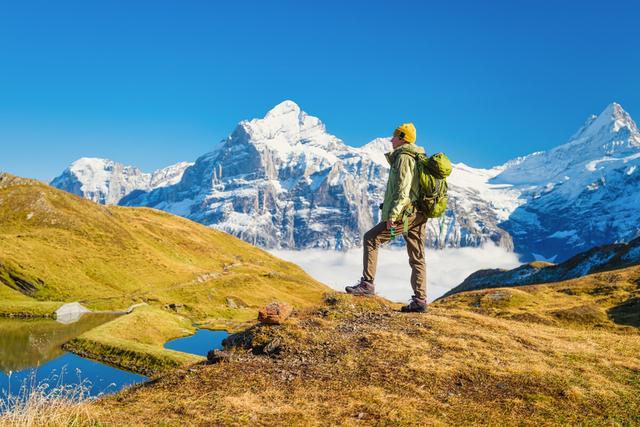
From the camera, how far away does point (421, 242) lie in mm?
21156

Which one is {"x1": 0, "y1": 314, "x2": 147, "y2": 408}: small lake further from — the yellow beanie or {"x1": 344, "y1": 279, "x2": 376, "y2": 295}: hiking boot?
the yellow beanie

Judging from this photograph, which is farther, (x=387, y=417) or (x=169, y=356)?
(x=169, y=356)

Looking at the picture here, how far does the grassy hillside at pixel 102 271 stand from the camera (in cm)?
9519

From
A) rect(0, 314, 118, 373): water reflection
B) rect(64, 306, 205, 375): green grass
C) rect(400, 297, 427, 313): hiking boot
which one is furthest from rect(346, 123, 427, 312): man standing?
rect(0, 314, 118, 373): water reflection

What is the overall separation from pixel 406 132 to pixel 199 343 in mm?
69889

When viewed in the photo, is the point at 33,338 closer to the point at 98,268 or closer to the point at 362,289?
the point at 98,268

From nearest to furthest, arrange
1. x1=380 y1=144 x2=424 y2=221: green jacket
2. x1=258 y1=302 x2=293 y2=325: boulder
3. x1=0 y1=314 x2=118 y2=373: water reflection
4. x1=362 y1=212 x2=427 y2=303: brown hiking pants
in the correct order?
x1=380 y1=144 x2=424 y2=221: green jacket
x1=362 y1=212 x2=427 y2=303: brown hiking pants
x1=258 y1=302 x2=293 y2=325: boulder
x1=0 y1=314 x2=118 y2=373: water reflection

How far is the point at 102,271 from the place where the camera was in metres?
116

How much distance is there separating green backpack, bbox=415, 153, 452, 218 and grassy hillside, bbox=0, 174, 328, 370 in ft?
176

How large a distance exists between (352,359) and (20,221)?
5285 inches

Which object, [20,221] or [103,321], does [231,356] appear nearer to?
[103,321]

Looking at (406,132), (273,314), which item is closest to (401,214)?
(406,132)

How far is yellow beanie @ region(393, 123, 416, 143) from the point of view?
819 inches

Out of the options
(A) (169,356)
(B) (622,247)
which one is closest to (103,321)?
(A) (169,356)
